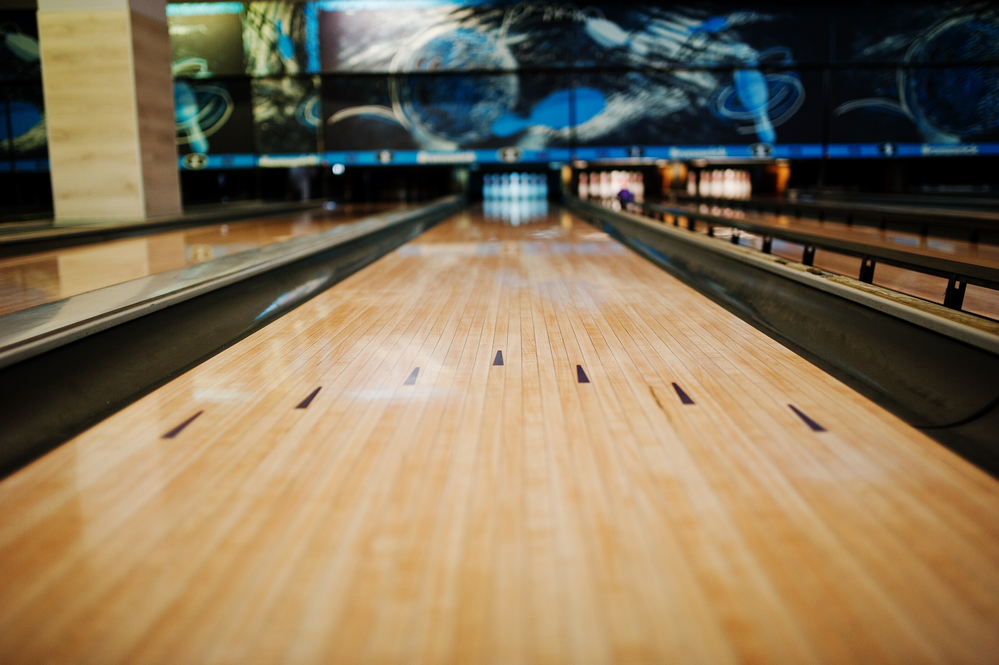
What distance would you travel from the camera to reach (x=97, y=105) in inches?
293

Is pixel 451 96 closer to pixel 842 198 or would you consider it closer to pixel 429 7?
pixel 429 7

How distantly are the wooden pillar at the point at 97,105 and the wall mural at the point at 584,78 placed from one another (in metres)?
6.24

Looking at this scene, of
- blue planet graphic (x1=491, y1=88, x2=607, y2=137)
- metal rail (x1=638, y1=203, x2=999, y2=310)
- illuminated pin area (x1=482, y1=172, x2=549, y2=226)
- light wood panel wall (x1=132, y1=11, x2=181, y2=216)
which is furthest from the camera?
illuminated pin area (x1=482, y1=172, x2=549, y2=226)

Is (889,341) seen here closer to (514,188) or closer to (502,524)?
(502,524)

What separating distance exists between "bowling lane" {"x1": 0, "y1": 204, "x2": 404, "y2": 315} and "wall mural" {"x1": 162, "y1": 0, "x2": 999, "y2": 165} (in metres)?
6.47

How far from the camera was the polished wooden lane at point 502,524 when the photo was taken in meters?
1.07

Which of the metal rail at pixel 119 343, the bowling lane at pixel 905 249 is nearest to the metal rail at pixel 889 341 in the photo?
the bowling lane at pixel 905 249

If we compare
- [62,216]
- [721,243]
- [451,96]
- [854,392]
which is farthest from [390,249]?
[451,96]

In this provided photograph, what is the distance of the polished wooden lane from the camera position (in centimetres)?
107

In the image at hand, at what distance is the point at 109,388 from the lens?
7.61 feet

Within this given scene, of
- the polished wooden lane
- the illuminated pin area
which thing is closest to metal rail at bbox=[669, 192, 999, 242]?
the illuminated pin area

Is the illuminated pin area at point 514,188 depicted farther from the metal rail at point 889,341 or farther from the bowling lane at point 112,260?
the metal rail at point 889,341

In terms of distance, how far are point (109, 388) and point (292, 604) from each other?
1.54 meters

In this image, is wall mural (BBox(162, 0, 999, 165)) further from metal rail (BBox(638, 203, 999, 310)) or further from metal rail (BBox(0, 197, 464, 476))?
metal rail (BBox(0, 197, 464, 476))
